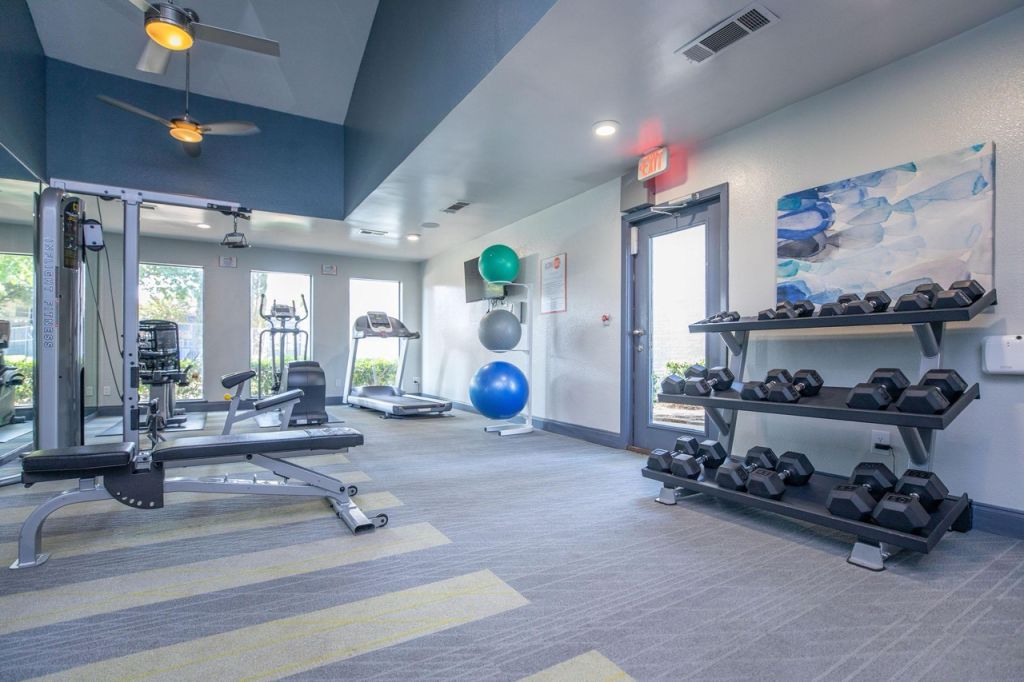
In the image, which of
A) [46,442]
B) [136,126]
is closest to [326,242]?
[136,126]

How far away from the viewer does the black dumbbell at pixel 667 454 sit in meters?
3.04

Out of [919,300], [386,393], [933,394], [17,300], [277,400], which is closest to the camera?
[933,394]

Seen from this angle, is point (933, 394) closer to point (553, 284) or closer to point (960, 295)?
point (960, 295)

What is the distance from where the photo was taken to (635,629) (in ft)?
5.35

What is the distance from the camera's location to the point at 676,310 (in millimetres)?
4219

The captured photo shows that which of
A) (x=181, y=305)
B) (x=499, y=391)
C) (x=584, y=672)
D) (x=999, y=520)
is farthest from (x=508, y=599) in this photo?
(x=181, y=305)

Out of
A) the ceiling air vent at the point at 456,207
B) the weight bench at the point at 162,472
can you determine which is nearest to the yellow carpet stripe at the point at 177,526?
the weight bench at the point at 162,472

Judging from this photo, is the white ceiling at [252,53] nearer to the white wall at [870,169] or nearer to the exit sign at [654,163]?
the white wall at [870,169]

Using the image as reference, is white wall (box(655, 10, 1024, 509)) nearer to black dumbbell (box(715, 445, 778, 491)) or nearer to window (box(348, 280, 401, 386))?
black dumbbell (box(715, 445, 778, 491))

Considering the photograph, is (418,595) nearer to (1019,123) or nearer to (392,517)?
(392,517)

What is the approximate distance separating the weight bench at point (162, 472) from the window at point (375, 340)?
19.4ft

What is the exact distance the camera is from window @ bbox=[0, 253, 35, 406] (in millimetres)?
4152

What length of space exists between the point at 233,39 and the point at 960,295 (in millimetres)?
4658

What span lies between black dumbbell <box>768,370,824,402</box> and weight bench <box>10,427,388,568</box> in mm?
2159
